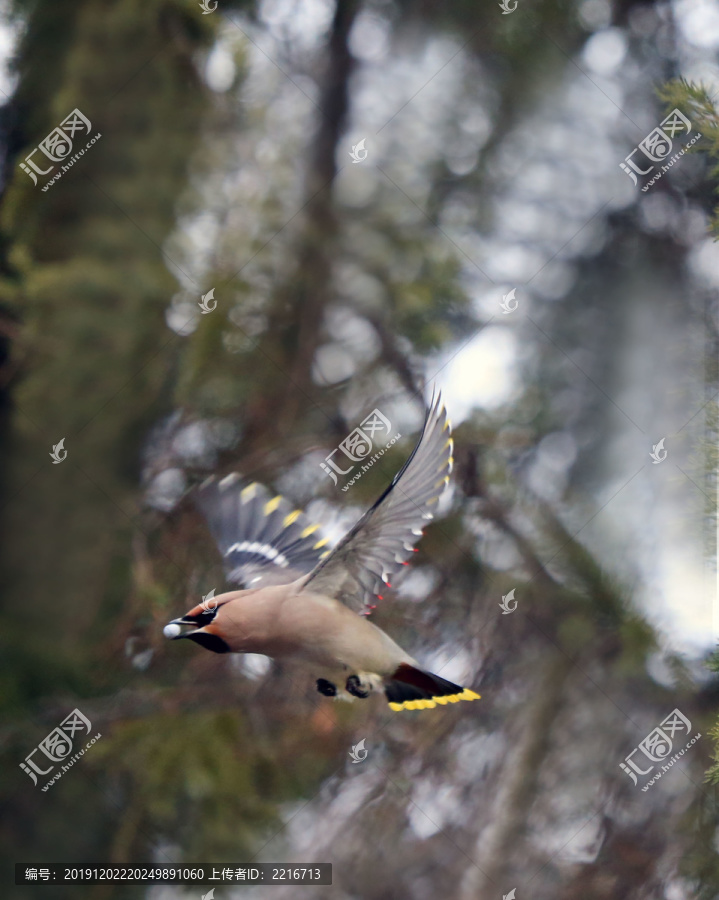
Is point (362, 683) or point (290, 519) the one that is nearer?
point (362, 683)

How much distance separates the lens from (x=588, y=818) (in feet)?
6.56

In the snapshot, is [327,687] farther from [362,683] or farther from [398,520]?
[398,520]

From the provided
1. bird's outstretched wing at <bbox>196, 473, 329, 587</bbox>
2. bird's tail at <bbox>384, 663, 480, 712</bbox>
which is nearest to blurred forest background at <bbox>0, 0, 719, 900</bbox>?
bird's outstretched wing at <bbox>196, 473, 329, 587</bbox>

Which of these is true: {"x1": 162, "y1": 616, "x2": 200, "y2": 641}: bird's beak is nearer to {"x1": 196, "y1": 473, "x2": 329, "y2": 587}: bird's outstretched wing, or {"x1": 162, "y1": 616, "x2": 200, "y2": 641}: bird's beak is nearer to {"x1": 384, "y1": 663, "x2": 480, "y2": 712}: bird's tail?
{"x1": 196, "y1": 473, "x2": 329, "y2": 587}: bird's outstretched wing

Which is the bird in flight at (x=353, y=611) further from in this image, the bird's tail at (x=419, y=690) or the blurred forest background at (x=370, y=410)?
the blurred forest background at (x=370, y=410)

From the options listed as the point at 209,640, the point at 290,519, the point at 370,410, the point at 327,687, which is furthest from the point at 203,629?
the point at 370,410

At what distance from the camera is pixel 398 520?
1.12 metres

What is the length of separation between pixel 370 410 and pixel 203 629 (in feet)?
3.33

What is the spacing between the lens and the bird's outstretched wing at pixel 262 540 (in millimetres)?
1355

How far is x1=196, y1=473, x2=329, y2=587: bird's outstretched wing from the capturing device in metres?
1.36

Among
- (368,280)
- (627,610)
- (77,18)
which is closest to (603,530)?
(627,610)

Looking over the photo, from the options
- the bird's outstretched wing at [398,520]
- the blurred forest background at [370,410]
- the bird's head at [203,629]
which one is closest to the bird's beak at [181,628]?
the bird's head at [203,629]

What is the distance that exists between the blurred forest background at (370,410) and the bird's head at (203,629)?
0.69 m

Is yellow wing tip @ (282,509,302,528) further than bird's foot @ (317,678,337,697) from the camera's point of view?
Yes
